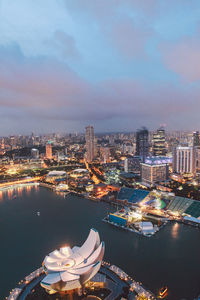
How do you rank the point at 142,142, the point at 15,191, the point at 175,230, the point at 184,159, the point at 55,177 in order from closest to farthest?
the point at 175,230 → the point at 15,191 → the point at 55,177 → the point at 184,159 → the point at 142,142

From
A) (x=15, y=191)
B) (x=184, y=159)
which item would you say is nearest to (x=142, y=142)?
(x=184, y=159)

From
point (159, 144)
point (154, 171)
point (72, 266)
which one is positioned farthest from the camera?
point (159, 144)

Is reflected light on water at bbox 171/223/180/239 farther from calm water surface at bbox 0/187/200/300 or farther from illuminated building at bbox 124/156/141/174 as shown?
illuminated building at bbox 124/156/141/174

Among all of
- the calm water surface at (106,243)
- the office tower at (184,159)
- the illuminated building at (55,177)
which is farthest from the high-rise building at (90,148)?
the calm water surface at (106,243)

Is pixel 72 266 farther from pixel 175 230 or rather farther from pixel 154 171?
pixel 154 171

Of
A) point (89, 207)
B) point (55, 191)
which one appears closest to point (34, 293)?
point (89, 207)

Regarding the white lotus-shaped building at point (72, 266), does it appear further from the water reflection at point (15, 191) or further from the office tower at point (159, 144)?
the office tower at point (159, 144)
